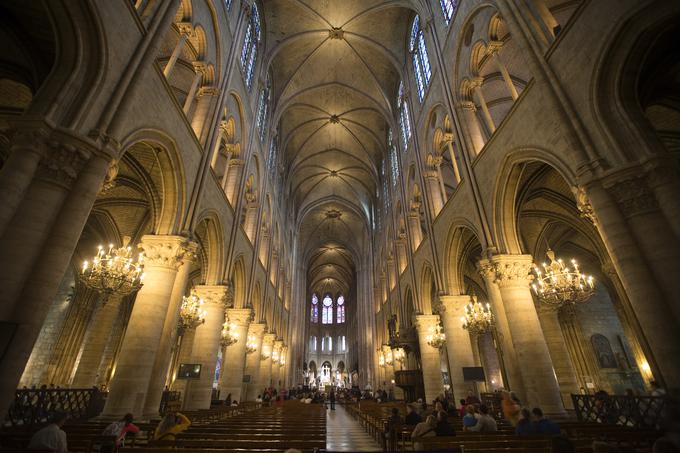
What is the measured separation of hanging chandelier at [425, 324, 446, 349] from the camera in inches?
552

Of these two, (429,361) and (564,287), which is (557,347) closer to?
(429,361)

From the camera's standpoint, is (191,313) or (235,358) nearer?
(191,313)

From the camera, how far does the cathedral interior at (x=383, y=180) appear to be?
4879 millimetres

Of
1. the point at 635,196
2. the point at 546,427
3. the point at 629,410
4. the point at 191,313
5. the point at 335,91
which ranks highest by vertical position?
the point at 335,91

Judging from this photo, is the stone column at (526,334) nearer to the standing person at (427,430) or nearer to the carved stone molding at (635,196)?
the carved stone molding at (635,196)

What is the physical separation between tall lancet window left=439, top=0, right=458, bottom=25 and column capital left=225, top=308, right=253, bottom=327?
14874 millimetres

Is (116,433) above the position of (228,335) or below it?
below

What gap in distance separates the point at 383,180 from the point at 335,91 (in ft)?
25.8

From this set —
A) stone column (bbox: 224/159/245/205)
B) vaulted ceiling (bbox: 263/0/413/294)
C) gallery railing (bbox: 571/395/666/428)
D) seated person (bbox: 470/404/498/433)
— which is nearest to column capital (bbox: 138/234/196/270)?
stone column (bbox: 224/159/245/205)

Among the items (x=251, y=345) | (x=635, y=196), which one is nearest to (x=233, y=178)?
(x=251, y=345)

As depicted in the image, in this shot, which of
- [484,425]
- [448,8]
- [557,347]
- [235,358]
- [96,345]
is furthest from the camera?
[96,345]

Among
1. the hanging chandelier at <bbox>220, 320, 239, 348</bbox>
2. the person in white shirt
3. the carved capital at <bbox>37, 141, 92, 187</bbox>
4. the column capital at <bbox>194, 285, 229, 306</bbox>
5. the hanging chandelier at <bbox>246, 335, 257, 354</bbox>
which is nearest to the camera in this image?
the person in white shirt

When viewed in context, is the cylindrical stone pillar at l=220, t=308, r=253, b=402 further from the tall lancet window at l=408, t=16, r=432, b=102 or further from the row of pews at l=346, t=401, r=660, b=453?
the tall lancet window at l=408, t=16, r=432, b=102

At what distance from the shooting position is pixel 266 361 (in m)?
21.3
